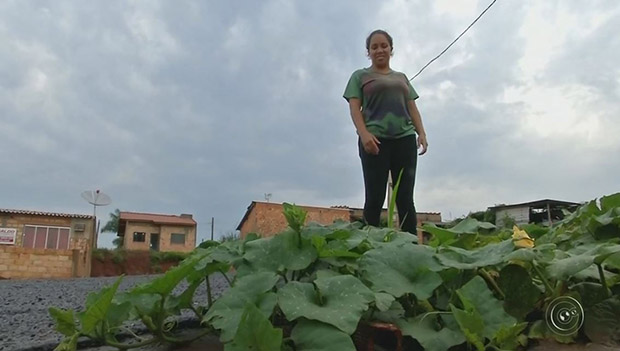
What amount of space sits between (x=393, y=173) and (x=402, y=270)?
110 centimetres

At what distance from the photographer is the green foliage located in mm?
692

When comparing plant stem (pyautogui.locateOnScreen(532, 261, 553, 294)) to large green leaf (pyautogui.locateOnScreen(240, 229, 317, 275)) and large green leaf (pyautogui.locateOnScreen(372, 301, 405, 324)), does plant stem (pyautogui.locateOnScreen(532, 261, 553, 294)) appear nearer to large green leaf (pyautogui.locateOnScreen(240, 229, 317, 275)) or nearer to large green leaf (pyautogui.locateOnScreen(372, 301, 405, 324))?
large green leaf (pyautogui.locateOnScreen(372, 301, 405, 324))

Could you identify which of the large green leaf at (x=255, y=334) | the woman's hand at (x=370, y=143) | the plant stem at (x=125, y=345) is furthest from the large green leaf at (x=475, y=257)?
the woman's hand at (x=370, y=143)

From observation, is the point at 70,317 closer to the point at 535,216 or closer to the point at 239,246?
the point at 239,246

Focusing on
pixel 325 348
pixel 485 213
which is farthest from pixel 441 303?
pixel 485 213

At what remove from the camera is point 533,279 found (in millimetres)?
842

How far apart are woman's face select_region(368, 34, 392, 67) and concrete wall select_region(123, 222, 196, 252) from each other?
15.4 meters

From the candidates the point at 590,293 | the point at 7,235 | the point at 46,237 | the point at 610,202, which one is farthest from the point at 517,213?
the point at 7,235

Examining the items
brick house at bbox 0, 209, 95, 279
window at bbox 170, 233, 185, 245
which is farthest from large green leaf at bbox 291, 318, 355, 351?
window at bbox 170, 233, 185, 245

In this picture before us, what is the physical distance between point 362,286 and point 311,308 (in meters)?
0.09

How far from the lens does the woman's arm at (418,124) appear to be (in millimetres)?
2007

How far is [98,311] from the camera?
2.55 ft

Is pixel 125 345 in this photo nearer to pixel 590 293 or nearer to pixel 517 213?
pixel 590 293

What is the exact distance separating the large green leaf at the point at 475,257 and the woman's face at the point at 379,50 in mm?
1218
